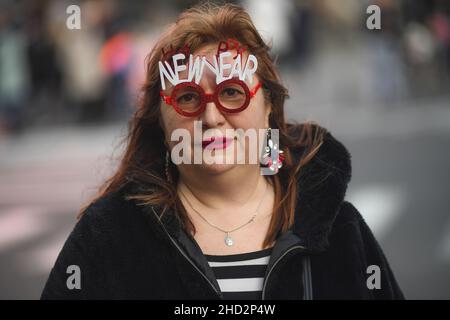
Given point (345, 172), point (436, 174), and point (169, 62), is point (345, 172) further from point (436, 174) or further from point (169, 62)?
point (436, 174)

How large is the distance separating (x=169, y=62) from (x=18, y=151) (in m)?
10.1

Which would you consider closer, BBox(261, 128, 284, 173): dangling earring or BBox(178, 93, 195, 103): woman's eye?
BBox(178, 93, 195, 103): woman's eye

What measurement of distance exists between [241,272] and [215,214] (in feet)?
0.69

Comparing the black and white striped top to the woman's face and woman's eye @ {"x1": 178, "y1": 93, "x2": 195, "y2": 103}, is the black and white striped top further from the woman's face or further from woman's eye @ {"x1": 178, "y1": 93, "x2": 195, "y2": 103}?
woman's eye @ {"x1": 178, "y1": 93, "x2": 195, "y2": 103}

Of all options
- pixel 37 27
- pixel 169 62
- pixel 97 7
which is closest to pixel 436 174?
pixel 97 7

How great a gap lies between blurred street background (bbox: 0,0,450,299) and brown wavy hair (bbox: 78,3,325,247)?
5.14 m

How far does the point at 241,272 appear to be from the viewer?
101 inches

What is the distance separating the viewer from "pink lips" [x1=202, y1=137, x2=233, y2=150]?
8.16 ft

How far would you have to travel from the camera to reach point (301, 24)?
15773 mm

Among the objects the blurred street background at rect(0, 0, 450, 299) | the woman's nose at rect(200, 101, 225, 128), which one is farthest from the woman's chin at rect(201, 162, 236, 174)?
the blurred street background at rect(0, 0, 450, 299)

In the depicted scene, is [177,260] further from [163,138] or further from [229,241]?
[163,138]

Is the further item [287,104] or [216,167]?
[287,104]

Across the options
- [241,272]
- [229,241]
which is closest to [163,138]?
[229,241]

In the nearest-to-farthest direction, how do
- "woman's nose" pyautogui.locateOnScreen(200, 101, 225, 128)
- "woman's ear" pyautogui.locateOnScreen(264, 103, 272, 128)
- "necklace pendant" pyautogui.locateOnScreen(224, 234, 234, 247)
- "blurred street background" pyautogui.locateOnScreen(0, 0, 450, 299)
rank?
"woman's nose" pyautogui.locateOnScreen(200, 101, 225, 128), "necklace pendant" pyautogui.locateOnScreen(224, 234, 234, 247), "woman's ear" pyautogui.locateOnScreen(264, 103, 272, 128), "blurred street background" pyautogui.locateOnScreen(0, 0, 450, 299)
